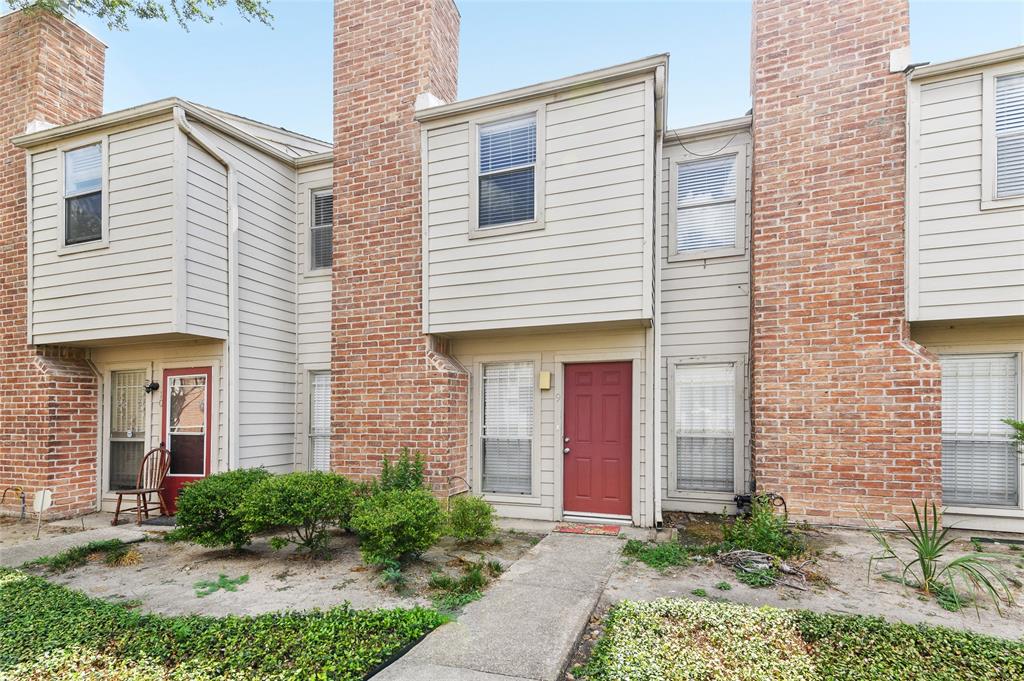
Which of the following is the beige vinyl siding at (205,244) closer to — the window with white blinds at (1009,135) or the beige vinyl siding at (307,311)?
the beige vinyl siding at (307,311)

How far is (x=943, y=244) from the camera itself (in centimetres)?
586

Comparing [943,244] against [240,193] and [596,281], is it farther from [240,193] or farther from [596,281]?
[240,193]

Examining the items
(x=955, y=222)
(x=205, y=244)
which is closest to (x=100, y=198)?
(x=205, y=244)

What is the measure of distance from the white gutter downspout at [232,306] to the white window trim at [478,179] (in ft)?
11.5

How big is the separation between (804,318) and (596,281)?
2.60 m

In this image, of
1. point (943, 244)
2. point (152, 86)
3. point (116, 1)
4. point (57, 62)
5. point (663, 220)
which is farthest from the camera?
point (152, 86)

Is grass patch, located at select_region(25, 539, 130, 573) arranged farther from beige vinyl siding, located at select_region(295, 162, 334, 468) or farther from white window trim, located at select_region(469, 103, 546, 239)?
white window trim, located at select_region(469, 103, 546, 239)

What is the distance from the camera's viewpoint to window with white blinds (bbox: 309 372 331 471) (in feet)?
27.3

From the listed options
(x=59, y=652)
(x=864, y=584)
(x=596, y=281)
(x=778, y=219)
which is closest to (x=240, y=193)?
(x=596, y=281)

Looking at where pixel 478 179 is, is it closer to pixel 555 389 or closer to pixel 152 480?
pixel 555 389

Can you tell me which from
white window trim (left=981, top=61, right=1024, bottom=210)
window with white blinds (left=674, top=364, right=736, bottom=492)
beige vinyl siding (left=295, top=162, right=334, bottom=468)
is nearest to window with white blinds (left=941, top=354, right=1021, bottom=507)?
white window trim (left=981, top=61, right=1024, bottom=210)

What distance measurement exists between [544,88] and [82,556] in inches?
286

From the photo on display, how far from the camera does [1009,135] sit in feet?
18.8

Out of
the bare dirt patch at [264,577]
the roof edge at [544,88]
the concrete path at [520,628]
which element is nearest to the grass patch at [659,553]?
the concrete path at [520,628]
